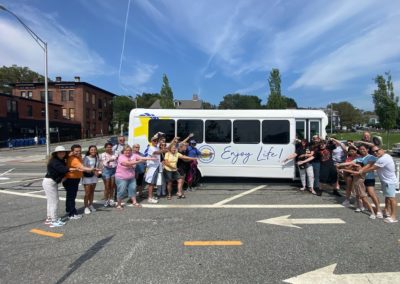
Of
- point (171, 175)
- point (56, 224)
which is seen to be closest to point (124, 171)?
point (171, 175)

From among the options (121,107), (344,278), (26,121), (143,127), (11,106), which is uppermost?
(121,107)

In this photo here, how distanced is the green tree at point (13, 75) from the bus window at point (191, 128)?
7477 centimetres

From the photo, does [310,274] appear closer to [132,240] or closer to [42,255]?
[132,240]

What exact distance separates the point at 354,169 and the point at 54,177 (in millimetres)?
6648

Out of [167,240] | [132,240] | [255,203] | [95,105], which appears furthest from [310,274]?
[95,105]

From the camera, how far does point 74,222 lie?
6.16 m

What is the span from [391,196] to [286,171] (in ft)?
12.7

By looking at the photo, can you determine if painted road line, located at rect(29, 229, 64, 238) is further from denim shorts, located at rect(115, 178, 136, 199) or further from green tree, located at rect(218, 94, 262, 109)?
green tree, located at rect(218, 94, 262, 109)

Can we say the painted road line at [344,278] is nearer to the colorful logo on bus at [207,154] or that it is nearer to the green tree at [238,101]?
the colorful logo on bus at [207,154]

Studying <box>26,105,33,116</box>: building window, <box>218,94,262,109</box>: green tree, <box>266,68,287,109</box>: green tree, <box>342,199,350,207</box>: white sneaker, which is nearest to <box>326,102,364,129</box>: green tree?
<box>218,94,262,109</box>: green tree

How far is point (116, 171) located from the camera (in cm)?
714

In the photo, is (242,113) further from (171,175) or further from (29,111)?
(29,111)

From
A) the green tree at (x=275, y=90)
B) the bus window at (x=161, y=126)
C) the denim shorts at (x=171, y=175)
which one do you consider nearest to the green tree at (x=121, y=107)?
the green tree at (x=275, y=90)

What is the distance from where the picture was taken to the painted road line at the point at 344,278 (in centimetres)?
373
